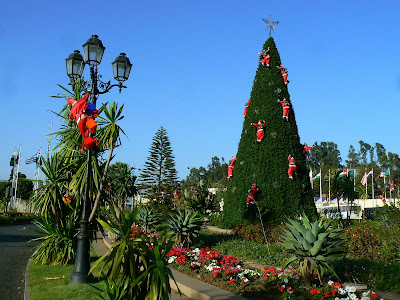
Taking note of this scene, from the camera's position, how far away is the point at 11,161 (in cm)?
4712

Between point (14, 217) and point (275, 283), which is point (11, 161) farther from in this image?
point (275, 283)

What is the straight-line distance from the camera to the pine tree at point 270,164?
15148 millimetres

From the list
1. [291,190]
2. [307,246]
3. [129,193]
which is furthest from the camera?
[129,193]

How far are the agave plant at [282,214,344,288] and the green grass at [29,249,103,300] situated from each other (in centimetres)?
354

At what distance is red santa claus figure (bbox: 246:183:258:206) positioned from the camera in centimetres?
1495

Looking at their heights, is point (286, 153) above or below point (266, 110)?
below

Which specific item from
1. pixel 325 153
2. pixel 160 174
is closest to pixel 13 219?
pixel 160 174

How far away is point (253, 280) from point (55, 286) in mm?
4020

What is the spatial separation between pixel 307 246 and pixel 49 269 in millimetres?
6331

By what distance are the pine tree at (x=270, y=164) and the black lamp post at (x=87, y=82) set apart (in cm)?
812

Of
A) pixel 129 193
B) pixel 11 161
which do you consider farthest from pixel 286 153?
pixel 11 161

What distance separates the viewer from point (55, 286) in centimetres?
749

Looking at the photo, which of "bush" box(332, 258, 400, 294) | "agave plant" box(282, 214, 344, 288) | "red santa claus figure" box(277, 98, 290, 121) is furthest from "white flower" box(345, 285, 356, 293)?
"red santa claus figure" box(277, 98, 290, 121)

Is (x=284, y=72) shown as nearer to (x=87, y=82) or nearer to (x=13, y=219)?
(x=87, y=82)
